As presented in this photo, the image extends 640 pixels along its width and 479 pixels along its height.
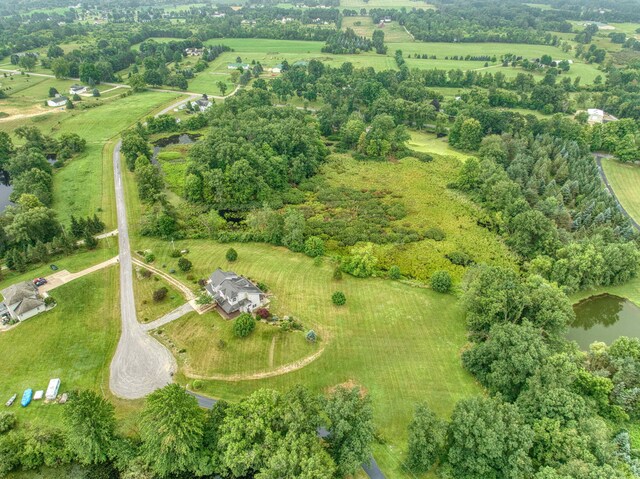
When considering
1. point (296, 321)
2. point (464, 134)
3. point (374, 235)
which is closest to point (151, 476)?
point (296, 321)

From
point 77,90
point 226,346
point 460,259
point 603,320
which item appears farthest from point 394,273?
point 77,90

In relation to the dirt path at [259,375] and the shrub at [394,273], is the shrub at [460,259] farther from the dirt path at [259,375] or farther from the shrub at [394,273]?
the dirt path at [259,375]

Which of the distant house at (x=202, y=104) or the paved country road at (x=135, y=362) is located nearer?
the paved country road at (x=135, y=362)

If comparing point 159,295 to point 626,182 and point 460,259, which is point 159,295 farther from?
point 626,182

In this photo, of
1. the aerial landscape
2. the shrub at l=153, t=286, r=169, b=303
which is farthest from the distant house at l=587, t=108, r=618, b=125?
the shrub at l=153, t=286, r=169, b=303

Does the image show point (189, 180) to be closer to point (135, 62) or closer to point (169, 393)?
point (169, 393)

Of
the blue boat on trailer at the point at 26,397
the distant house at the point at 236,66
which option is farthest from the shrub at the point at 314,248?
the distant house at the point at 236,66
